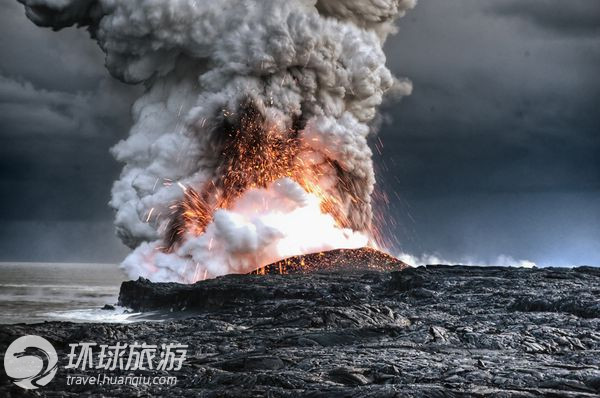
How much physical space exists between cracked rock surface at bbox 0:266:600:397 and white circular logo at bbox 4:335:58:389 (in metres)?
0.51

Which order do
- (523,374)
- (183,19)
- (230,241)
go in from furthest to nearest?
(183,19), (230,241), (523,374)

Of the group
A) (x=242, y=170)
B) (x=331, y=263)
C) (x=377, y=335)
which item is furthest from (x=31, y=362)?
(x=242, y=170)

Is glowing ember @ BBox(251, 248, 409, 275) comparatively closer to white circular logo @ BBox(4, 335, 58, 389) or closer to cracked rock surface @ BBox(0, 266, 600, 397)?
cracked rock surface @ BBox(0, 266, 600, 397)

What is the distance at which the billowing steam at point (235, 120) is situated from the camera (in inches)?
3063

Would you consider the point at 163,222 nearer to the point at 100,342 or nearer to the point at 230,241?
the point at 230,241

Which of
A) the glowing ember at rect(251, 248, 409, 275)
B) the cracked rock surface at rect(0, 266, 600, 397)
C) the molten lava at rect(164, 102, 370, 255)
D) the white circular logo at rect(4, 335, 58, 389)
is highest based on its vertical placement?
the molten lava at rect(164, 102, 370, 255)

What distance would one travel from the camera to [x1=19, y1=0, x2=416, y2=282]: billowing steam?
7781cm

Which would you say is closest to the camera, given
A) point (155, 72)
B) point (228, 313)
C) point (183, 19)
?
point (228, 313)

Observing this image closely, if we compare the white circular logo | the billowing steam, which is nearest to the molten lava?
the billowing steam

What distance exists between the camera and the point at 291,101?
8000 cm

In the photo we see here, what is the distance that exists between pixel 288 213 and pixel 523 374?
51.1 metres

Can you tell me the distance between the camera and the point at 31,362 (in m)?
29.4

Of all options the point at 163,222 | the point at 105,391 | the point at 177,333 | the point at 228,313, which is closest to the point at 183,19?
the point at 163,222

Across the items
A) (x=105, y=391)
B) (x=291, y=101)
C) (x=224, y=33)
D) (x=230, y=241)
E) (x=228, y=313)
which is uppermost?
(x=224, y=33)
